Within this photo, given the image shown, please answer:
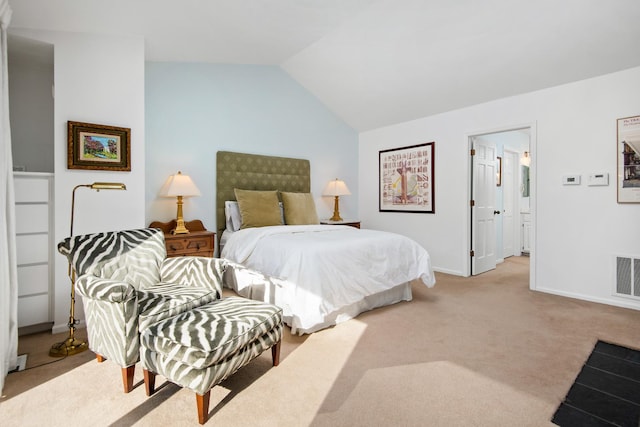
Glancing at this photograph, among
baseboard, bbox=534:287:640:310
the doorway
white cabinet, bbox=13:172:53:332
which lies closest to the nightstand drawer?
white cabinet, bbox=13:172:53:332

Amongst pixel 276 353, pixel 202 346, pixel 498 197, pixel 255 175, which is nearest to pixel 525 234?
pixel 498 197

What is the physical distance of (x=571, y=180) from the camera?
3.43 m

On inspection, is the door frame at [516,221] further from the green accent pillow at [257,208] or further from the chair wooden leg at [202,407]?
the chair wooden leg at [202,407]

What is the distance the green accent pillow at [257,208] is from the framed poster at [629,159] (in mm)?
3604

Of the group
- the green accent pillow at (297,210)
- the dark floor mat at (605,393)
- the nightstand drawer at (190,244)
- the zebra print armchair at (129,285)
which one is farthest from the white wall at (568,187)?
the zebra print armchair at (129,285)

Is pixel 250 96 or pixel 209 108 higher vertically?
pixel 250 96

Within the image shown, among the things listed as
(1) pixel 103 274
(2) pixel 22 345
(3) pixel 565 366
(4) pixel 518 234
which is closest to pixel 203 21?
(1) pixel 103 274

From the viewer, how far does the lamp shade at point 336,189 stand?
512 centimetres

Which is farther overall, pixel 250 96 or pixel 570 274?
pixel 250 96

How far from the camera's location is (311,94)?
512cm

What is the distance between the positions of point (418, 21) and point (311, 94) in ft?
7.33

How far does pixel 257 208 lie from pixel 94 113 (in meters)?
1.87

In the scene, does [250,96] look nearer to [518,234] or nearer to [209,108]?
[209,108]

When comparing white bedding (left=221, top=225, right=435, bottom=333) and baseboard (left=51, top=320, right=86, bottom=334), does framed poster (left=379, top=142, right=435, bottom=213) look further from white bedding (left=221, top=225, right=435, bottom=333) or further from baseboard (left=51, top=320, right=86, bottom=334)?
baseboard (left=51, top=320, right=86, bottom=334)
